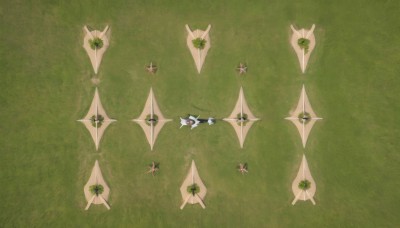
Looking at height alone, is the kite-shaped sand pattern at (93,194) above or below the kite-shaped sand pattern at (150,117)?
below

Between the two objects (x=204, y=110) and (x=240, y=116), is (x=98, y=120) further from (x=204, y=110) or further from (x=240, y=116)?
(x=240, y=116)

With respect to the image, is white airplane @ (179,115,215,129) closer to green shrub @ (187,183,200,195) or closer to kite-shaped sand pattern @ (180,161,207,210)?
kite-shaped sand pattern @ (180,161,207,210)

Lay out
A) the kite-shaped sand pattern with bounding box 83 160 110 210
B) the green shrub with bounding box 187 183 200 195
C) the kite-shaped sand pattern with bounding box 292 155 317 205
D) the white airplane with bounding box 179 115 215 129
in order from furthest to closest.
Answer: the kite-shaped sand pattern with bounding box 292 155 317 205, the kite-shaped sand pattern with bounding box 83 160 110 210, the green shrub with bounding box 187 183 200 195, the white airplane with bounding box 179 115 215 129

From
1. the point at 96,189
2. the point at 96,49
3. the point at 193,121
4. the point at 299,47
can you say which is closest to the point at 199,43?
the point at 193,121

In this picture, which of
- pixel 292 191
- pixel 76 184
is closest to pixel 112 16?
pixel 76 184

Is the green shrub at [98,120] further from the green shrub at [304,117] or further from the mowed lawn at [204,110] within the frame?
the green shrub at [304,117]

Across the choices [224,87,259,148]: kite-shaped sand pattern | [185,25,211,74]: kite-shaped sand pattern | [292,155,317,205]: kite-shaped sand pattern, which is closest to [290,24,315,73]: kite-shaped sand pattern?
[224,87,259,148]: kite-shaped sand pattern

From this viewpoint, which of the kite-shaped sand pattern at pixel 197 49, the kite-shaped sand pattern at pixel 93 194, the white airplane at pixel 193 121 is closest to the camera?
the white airplane at pixel 193 121

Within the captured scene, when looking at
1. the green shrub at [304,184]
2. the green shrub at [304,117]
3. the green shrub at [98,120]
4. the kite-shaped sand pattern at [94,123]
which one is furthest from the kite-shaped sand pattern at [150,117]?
the green shrub at [304,184]
